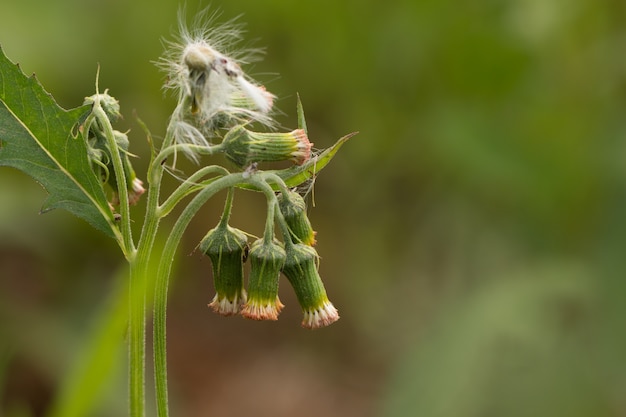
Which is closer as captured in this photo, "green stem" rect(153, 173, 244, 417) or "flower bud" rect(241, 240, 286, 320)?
"green stem" rect(153, 173, 244, 417)

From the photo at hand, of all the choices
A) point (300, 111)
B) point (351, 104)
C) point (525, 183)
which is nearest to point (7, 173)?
point (351, 104)

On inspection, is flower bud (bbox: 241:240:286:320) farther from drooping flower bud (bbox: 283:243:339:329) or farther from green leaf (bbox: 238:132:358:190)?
green leaf (bbox: 238:132:358:190)

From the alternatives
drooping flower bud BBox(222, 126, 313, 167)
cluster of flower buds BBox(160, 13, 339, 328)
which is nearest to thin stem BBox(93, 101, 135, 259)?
cluster of flower buds BBox(160, 13, 339, 328)

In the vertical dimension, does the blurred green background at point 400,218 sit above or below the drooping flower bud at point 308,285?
above

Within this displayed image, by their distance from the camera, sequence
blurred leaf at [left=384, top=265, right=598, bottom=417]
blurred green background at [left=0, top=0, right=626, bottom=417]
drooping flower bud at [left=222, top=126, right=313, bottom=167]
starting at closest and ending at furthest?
1. drooping flower bud at [left=222, top=126, right=313, bottom=167]
2. blurred leaf at [left=384, top=265, right=598, bottom=417]
3. blurred green background at [left=0, top=0, right=626, bottom=417]

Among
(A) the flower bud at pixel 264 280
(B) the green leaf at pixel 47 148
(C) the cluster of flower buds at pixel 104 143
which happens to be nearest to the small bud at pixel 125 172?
(C) the cluster of flower buds at pixel 104 143

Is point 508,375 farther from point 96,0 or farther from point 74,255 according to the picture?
point 96,0

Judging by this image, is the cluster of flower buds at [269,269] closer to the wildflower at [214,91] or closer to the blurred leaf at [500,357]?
the wildflower at [214,91]

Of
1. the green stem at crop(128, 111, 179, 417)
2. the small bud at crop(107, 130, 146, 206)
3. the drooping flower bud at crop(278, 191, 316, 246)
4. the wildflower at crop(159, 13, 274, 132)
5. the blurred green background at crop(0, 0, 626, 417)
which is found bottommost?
the green stem at crop(128, 111, 179, 417)
